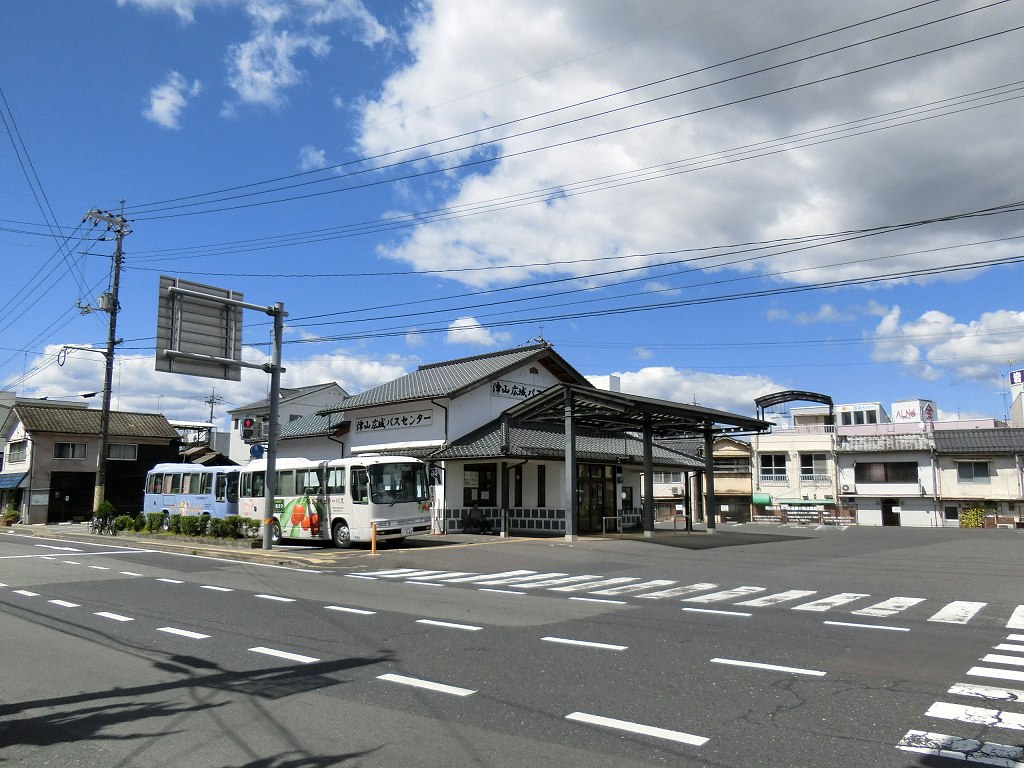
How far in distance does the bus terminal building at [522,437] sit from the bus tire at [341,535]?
381 cm

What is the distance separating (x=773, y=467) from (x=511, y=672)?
53981 millimetres

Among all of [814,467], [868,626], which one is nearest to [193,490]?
[868,626]

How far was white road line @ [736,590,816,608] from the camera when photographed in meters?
11.4

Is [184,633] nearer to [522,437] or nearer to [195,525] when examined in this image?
[195,525]

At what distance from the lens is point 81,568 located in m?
16.9

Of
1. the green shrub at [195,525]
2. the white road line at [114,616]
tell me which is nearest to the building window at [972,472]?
the green shrub at [195,525]

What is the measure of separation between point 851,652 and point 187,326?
17.3 meters

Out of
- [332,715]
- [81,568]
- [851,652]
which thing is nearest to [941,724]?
[851,652]

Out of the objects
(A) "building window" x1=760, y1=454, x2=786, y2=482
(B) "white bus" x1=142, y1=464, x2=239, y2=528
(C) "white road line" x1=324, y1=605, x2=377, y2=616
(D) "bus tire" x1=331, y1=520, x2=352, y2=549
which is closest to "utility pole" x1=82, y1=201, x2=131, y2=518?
(B) "white bus" x1=142, y1=464, x2=239, y2=528

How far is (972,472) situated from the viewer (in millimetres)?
48750

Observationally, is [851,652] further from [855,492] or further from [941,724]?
[855,492]

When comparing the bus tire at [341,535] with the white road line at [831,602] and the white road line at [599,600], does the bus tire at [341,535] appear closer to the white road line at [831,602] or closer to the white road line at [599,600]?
the white road line at [599,600]

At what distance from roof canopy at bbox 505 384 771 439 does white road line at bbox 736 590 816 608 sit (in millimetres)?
11319

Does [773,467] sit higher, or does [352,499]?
[773,467]
